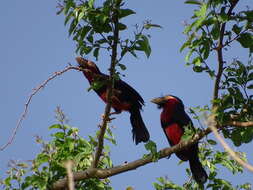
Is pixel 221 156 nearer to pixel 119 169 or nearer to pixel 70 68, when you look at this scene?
pixel 119 169

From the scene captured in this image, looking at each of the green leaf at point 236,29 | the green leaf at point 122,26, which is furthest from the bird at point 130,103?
the green leaf at point 236,29

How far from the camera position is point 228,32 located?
2904 millimetres

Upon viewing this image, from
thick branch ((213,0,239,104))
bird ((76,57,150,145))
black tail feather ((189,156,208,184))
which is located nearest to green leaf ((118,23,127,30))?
thick branch ((213,0,239,104))

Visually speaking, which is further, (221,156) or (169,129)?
(169,129)

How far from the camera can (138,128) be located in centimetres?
486

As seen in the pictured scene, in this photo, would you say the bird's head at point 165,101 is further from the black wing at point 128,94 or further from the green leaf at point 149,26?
the green leaf at point 149,26

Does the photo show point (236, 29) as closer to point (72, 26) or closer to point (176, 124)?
point (72, 26)

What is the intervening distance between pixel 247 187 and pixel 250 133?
0.88m

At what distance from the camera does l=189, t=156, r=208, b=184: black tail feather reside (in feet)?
13.3

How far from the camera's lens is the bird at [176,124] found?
4.61m

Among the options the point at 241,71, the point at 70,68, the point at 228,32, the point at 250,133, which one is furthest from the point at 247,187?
the point at 70,68

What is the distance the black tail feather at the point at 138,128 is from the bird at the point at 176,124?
0.32 m

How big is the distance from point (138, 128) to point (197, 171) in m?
0.93

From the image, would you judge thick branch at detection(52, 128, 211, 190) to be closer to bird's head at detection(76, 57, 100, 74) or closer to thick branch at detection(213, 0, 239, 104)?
thick branch at detection(213, 0, 239, 104)
